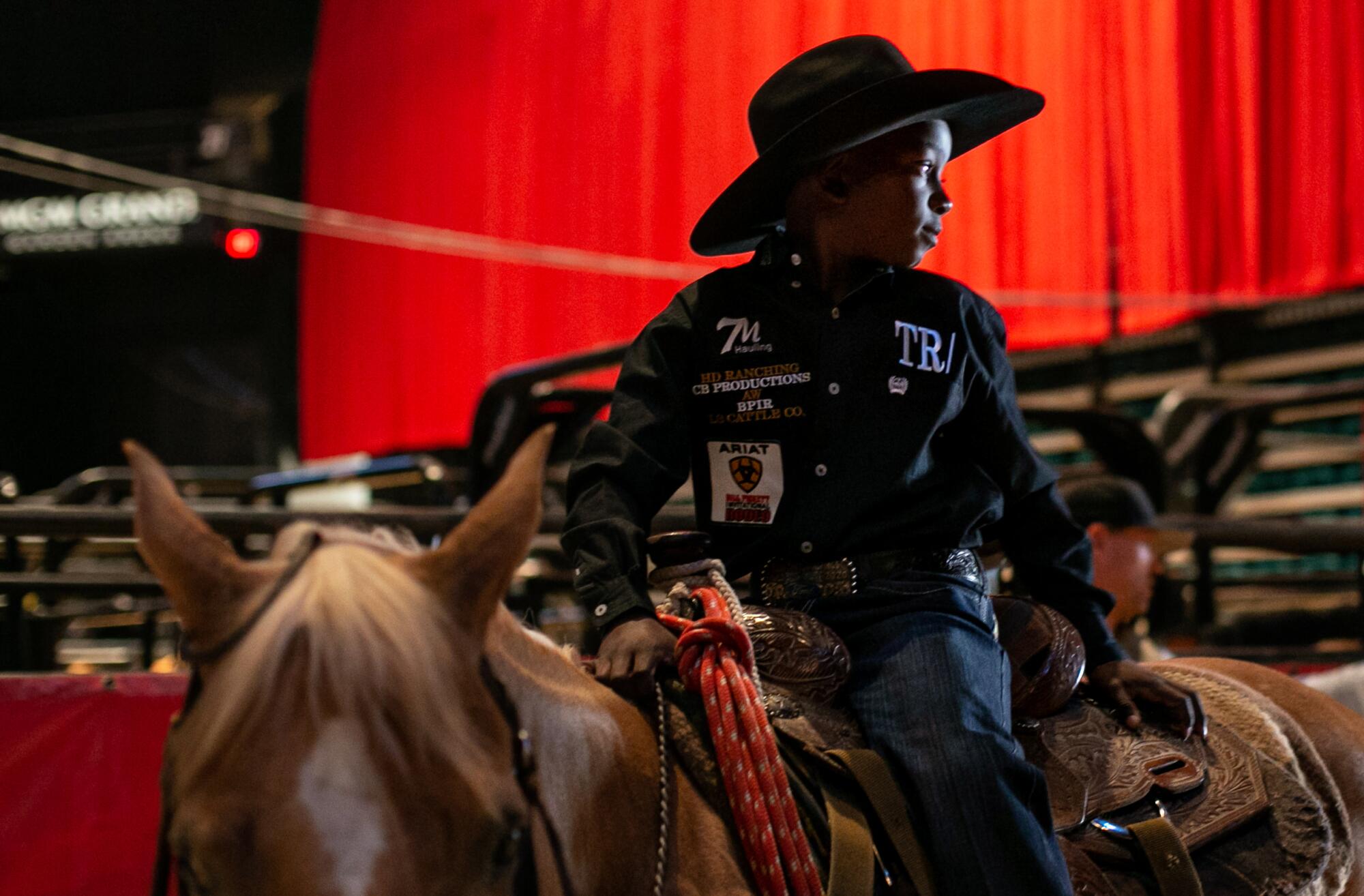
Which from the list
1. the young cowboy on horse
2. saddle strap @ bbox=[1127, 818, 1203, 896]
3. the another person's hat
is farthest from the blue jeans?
the another person's hat

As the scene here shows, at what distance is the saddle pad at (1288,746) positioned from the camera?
1.91 metres

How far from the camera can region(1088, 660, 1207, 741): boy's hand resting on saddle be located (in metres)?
1.90

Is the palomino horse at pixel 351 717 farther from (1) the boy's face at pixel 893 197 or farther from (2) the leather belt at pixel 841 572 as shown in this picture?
(1) the boy's face at pixel 893 197

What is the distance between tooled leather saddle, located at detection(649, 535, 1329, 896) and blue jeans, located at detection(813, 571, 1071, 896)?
6cm

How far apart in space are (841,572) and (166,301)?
38.3 ft

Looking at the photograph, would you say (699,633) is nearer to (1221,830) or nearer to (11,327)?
(1221,830)

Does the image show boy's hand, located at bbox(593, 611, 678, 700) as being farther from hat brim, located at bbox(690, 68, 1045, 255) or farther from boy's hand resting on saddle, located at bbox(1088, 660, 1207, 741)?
boy's hand resting on saddle, located at bbox(1088, 660, 1207, 741)

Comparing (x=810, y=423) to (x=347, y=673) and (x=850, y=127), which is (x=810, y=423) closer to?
(x=850, y=127)

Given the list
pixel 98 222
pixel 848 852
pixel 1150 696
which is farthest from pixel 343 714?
pixel 98 222

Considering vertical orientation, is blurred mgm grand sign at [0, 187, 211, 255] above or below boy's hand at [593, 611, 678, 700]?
above

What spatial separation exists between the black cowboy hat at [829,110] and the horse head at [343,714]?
0.85m

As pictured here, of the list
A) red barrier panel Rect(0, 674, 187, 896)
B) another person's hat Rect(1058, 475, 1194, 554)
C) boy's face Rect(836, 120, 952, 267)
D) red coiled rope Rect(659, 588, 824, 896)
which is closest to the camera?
red coiled rope Rect(659, 588, 824, 896)

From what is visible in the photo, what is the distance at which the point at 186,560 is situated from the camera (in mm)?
1036

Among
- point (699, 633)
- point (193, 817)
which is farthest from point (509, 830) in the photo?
point (699, 633)
